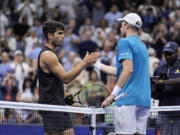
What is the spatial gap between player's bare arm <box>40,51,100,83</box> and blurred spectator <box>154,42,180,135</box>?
5.68ft

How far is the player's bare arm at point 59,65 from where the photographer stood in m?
5.95

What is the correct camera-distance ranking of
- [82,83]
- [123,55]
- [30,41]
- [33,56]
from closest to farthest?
[123,55], [82,83], [33,56], [30,41]

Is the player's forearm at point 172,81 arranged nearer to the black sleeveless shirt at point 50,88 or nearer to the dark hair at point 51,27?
the black sleeveless shirt at point 50,88

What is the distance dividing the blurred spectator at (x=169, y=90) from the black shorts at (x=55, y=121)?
5.39ft

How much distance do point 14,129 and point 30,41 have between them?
893 centimetres

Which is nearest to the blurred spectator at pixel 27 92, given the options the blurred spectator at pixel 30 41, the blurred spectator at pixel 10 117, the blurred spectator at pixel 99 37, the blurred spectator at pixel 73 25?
the blurred spectator at pixel 30 41

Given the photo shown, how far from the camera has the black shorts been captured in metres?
6.07

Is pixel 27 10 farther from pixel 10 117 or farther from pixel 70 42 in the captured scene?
pixel 10 117

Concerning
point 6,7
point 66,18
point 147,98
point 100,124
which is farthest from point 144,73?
point 6,7

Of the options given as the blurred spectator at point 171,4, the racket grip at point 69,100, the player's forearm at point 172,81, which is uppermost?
the blurred spectator at point 171,4

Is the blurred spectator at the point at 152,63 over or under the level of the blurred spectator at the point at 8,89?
over

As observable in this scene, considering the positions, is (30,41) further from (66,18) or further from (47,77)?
(47,77)

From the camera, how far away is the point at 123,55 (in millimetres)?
5516

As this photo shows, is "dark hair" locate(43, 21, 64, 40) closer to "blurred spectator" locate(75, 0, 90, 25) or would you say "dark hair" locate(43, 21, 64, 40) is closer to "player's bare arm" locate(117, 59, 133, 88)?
"player's bare arm" locate(117, 59, 133, 88)
